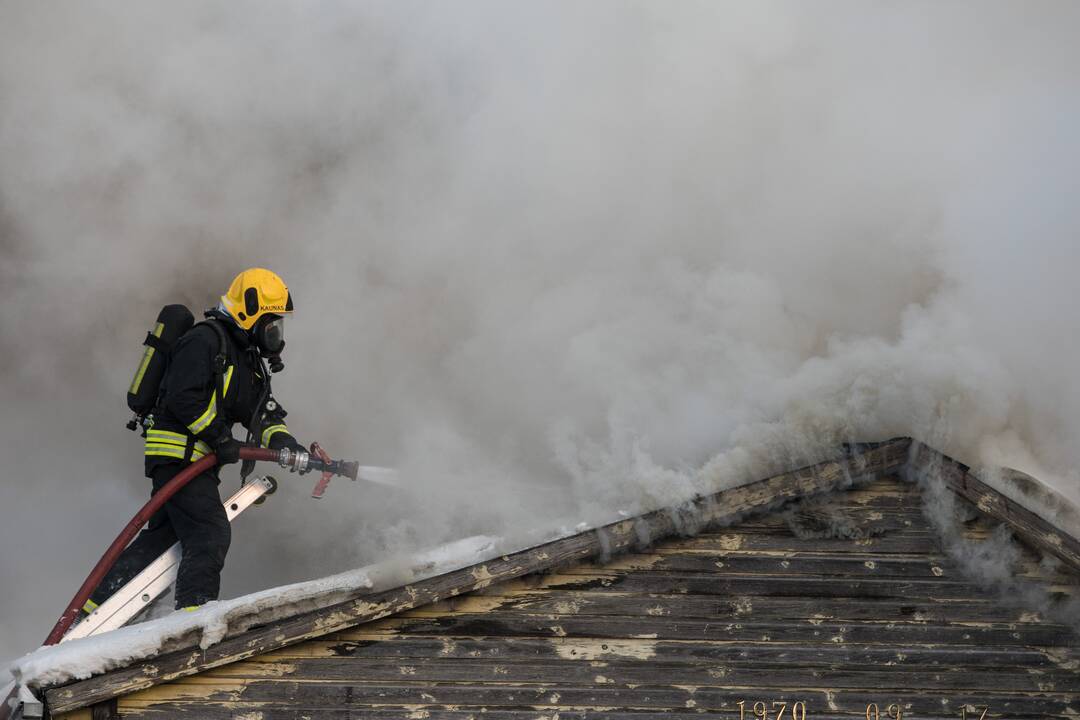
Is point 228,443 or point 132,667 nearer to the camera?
point 132,667

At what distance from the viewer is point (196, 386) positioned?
20.1 ft

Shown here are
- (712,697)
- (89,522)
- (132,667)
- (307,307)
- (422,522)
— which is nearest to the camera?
(132,667)

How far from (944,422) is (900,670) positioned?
58.5 inches

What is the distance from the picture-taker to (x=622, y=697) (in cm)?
530

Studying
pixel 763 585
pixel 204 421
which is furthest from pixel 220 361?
pixel 763 585

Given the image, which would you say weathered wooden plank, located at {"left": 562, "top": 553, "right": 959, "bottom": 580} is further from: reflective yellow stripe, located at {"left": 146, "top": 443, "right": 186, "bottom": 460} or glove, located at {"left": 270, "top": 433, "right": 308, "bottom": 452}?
reflective yellow stripe, located at {"left": 146, "top": 443, "right": 186, "bottom": 460}

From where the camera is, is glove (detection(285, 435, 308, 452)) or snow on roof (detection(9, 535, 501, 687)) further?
glove (detection(285, 435, 308, 452))

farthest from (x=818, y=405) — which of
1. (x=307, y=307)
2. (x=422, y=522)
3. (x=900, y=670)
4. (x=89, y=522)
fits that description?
(x=89, y=522)

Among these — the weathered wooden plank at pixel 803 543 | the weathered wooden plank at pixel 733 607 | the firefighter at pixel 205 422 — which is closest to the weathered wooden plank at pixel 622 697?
the weathered wooden plank at pixel 733 607

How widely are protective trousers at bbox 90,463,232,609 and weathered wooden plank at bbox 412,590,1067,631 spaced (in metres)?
1.49

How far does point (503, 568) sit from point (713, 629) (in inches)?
42.1

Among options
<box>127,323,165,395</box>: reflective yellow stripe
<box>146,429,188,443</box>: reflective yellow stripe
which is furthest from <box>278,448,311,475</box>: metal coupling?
<box>127,323,165,395</box>: reflective yellow stripe

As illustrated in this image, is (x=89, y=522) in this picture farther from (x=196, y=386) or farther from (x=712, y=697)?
(x=712, y=697)

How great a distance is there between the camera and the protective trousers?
611cm
